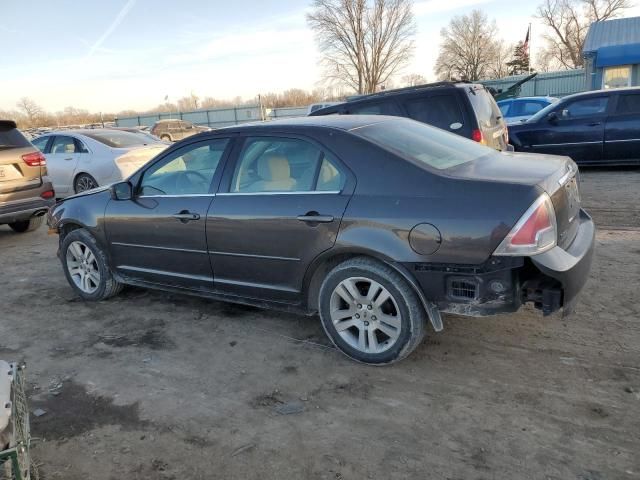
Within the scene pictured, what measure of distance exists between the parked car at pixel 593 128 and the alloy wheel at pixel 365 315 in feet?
27.7

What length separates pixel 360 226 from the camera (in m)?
3.25

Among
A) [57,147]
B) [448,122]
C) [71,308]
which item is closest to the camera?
[71,308]

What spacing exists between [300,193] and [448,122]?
4428 millimetres

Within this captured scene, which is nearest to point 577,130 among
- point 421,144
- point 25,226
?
point 421,144

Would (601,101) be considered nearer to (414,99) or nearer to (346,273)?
(414,99)

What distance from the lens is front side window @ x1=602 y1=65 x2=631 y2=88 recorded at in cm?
2423

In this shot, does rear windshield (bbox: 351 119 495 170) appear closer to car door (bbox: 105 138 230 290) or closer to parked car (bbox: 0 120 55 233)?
car door (bbox: 105 138 230 290)

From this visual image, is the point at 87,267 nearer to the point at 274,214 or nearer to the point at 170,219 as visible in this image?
the point at 170,219

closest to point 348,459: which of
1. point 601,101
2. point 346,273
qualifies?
point 346,273

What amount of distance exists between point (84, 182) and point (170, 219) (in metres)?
7.16

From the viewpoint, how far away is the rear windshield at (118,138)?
10.5 meters

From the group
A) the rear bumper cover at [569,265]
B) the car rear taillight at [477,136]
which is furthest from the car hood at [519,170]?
the car rear taillight at [477,136]

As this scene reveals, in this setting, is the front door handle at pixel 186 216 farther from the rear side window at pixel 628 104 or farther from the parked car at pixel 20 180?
the rear side window at pixel 628 104

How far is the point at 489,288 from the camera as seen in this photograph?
9.70 feet
